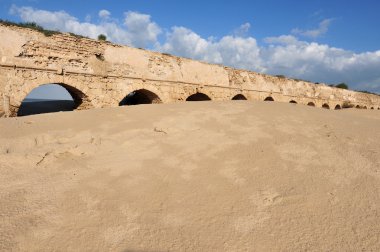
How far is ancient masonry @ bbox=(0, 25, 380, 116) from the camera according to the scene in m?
7.35

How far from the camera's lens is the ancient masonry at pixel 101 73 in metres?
7.35

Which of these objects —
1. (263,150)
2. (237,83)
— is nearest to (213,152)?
(263,150)

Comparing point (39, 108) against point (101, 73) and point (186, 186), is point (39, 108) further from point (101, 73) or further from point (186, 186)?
point (186, 186)

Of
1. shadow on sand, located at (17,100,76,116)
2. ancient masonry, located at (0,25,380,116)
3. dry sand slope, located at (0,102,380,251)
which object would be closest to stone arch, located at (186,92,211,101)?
ancient masonry, located at (0,25,380,116)

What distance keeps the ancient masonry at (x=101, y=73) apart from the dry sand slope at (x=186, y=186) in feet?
11.1

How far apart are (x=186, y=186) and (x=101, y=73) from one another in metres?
7.17

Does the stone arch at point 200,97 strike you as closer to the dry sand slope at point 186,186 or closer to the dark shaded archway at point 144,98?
the dark shaded archway at point 144,98

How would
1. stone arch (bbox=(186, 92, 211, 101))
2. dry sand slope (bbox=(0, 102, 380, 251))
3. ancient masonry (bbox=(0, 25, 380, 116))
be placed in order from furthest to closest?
stone arch (bbox=(186, 92, 211, 101)), ancient masonry (bbox=(0, 25, 380, 116)), dry sand slope (bbox=(0, 102, 380, 251))

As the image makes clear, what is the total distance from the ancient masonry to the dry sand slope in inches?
133

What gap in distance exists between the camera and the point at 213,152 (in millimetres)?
3773

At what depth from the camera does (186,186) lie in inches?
118

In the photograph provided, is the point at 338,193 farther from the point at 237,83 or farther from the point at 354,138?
the point at 237,83

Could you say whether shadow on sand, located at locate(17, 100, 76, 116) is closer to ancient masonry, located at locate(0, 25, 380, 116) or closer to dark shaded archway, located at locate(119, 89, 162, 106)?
dark shaded archway, located at locate(119, 89, 162, 106)

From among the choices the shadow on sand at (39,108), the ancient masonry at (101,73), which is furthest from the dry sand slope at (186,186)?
the shadow on sand at (39,108)
